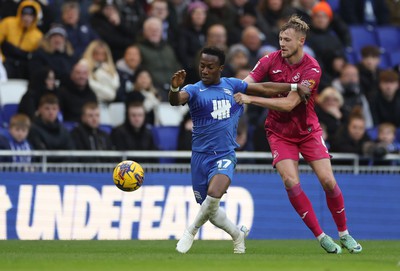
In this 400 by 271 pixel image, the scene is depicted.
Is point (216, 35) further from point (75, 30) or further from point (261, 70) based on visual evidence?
point (261, 70)

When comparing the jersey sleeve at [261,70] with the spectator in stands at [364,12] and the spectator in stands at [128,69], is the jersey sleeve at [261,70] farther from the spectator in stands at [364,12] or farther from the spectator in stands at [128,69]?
the spectator in stands at [364,12]

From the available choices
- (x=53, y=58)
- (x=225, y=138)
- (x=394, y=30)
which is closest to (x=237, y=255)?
(x=225, y=138)

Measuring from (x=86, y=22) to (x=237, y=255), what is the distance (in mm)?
9394

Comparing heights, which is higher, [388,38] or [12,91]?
[388,38]

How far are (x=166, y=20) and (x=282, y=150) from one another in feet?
28.9

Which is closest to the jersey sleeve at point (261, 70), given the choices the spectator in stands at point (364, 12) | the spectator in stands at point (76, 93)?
the spectator in stands at point (76, 93)

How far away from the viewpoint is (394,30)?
80.3 ft

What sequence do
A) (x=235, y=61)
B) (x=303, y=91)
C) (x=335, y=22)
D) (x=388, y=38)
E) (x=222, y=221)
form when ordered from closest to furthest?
1. (x=222, y=221)
2. (x=303, y=91)
3. (x=235, y=61)
4. (x=335, y=22)
5. (x=388, y=38)

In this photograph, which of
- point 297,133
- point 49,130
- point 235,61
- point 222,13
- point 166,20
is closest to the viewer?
point 297,133

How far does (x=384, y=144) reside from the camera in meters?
18.2

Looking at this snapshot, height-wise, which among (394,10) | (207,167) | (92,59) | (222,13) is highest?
(394,10)

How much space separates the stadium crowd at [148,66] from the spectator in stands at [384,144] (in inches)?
0.8

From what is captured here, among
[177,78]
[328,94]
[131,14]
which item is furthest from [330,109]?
[177,78]

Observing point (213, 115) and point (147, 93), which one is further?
point (147, 93)
